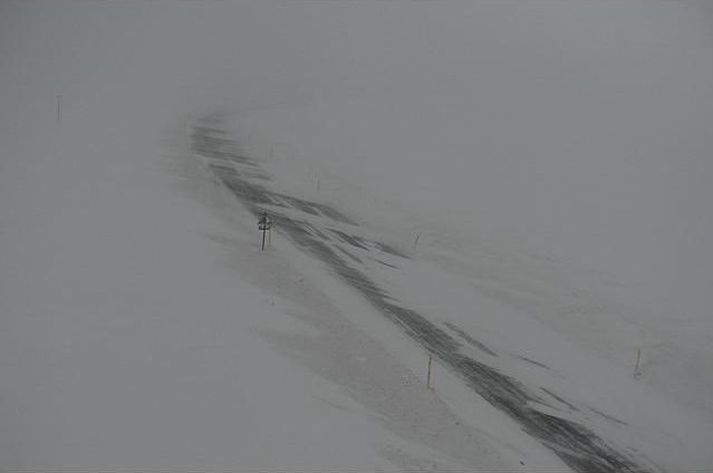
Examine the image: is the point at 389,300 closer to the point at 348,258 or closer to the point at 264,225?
the point at 348,258

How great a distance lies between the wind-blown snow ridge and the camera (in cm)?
1030

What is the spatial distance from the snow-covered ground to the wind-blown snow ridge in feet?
0.45

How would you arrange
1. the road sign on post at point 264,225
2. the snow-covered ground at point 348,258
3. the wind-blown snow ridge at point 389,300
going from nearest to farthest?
1. the snow-covered ground at point 348,258
2. the wind-blown snow ridge at point 389,300
3. the road sign on post at point 264,225

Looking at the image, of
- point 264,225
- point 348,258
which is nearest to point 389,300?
point 348,258

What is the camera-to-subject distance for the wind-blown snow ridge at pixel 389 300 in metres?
10.3

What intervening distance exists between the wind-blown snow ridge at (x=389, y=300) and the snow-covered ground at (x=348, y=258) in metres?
0.14

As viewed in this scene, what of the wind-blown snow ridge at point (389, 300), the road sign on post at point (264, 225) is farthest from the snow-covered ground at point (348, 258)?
the road sign on post at point (264, 225)

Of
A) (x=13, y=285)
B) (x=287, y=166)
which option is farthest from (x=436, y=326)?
(x=287, y=166)

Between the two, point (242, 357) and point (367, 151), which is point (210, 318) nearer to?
point (242, 357)

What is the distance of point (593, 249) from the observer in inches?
722

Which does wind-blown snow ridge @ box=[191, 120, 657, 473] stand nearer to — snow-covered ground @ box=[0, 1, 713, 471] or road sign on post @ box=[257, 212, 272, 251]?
snow-covered ground @ box=[0, 1, 713, 471]

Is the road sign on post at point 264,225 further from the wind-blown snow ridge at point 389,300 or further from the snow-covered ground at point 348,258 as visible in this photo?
the wind-blown snow ridge at point 389,300

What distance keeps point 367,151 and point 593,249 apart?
37.8 ft

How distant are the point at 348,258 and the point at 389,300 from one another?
229 centimetres
